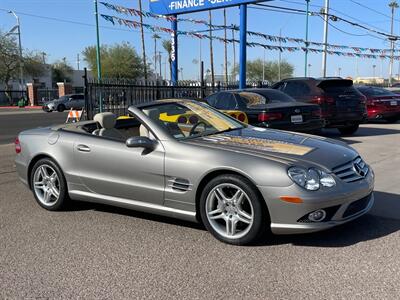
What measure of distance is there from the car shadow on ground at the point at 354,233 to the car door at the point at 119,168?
136 cm

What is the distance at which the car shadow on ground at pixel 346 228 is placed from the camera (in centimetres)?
464

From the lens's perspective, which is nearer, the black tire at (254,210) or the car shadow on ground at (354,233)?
the black tire at (254,210)

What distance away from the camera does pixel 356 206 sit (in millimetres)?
4637

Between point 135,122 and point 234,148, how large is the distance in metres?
1.79

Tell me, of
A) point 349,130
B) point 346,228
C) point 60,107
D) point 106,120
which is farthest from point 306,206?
point 60,107

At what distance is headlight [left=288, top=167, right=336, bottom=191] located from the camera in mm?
4324

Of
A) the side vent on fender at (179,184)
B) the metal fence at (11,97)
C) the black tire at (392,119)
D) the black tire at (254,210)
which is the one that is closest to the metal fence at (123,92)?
the side vent on fender at (179,184)

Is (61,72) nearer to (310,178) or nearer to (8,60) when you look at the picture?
(8,60)

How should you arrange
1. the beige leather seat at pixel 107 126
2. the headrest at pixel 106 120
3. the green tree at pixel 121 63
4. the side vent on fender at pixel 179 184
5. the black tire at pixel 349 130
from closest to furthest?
the side vent on fender at pixel 179 184 → the beige leather seat at pixel 107 126 → the headrest at pixel 106 120 → the black tire at pixel 349 130 → the green tree at pixel 121 63

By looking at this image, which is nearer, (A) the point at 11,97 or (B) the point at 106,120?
(B) the point at 106,120

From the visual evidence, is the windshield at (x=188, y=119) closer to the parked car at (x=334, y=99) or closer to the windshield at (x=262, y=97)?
the windshield at (x=262, y=97)

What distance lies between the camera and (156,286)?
148 inches

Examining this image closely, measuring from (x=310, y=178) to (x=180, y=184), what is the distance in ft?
4.30

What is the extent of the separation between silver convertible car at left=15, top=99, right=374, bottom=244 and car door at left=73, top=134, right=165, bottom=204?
0.01 m
